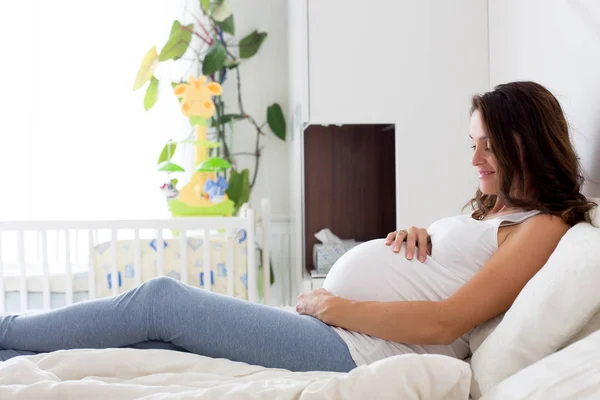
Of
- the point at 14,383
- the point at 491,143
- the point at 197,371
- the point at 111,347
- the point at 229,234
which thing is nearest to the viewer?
the point at 14,383

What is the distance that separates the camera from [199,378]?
1036 mm

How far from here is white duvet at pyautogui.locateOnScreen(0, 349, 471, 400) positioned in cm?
85

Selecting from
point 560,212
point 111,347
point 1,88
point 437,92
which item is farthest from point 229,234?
point 1,88

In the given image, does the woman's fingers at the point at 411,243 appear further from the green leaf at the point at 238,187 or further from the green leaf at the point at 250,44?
the green leaf at the point at 250,44

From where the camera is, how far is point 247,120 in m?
3.16

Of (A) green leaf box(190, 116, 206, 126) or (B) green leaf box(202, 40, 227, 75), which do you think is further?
(B) green leaf box(202, 40, 227, 75)

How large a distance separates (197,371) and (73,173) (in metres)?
2.21

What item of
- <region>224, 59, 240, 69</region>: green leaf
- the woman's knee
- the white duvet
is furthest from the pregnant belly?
<region>224, 59, 240, 69</region>: green leaf

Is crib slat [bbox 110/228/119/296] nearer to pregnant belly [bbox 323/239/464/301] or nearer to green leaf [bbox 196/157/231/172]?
green leaf [bbox 196/157/231/172]

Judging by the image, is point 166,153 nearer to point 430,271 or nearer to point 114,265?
point 114,265

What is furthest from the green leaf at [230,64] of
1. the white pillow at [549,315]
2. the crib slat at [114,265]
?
the white pillow at [549,315]

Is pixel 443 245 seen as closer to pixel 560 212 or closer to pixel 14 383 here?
pixel 560 212

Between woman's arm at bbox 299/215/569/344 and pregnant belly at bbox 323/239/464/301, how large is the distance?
62 mm

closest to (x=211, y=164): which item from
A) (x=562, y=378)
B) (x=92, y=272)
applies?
Result: (x=92, y=272)
